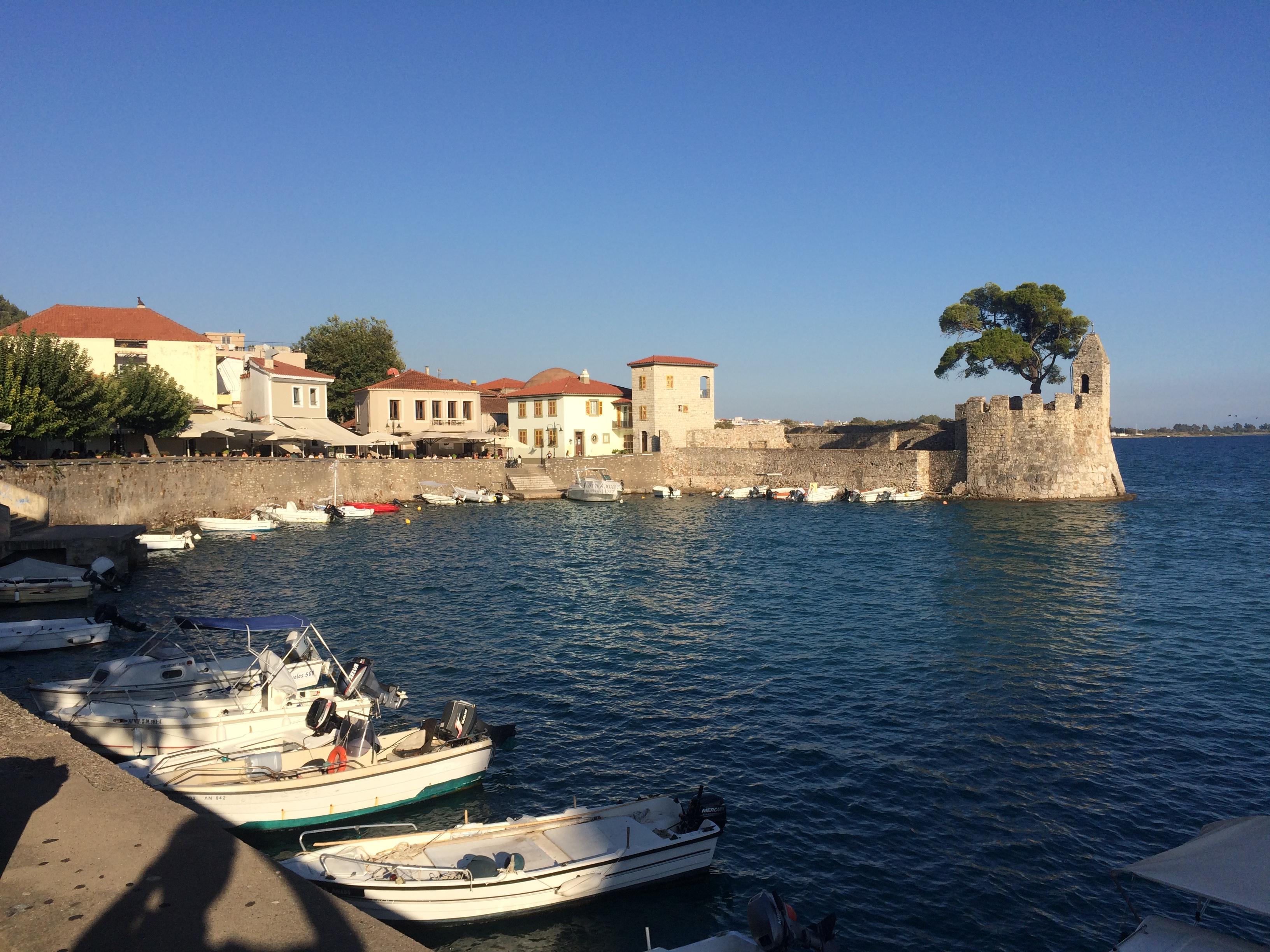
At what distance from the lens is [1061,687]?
15.5 meters

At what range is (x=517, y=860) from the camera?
8734 mm

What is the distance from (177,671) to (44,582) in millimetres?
11814

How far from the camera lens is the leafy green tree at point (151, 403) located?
3559 centimetres

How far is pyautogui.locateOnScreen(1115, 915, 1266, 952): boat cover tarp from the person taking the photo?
6.56 meters

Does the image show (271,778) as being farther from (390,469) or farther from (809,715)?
(390,469)

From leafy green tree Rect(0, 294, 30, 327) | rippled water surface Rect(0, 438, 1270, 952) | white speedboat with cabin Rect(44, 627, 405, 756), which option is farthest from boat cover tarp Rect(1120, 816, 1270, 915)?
leafy green tree Rect(0, 294, 30, 327)

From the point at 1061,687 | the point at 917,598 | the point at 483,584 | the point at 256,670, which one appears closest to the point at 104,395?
the point at 483,584

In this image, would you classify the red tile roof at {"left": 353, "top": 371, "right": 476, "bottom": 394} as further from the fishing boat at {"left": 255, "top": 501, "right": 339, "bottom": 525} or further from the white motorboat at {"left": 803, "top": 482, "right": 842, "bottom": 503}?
the white motorboat at {"left": 803, "top": 482, "right": 842, "bottom": 503}

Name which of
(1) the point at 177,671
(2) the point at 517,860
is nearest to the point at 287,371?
(1) the point at 177,671

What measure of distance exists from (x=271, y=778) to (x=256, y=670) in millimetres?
3163

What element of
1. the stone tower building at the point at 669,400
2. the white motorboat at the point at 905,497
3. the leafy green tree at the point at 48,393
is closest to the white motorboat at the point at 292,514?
the leafy green tree at the point at 48,393

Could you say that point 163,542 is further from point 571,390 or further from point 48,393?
point 571,390

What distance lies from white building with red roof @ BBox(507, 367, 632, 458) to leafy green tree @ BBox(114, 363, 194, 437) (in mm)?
23800

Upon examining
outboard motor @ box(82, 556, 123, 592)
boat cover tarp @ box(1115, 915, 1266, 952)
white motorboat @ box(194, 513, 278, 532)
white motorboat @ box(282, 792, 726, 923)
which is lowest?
white motorboat @ box(282, 792, 726, 923)
